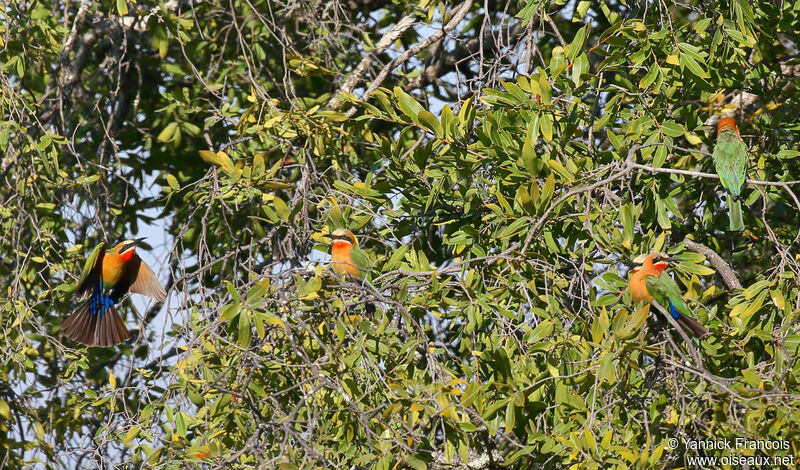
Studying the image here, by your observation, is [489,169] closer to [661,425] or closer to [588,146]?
[588,146]

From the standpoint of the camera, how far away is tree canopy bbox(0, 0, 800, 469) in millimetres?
3008

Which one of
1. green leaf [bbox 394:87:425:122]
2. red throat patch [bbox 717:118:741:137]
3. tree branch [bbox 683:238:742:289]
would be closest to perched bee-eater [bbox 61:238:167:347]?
green leaf [bbox 394:87:425:122]

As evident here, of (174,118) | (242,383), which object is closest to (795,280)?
(242,383)

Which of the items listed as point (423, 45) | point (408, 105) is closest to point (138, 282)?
point (423, 45)

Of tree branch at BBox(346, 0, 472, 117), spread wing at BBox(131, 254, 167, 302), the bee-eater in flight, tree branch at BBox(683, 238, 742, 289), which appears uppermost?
spread wing at BBox(131, 254, 167, 302)

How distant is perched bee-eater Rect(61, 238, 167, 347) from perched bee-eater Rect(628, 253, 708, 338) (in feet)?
8.48

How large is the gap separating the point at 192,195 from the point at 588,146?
188 cm

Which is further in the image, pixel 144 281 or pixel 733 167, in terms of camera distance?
pixel 144 281

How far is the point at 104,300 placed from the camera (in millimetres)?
4758

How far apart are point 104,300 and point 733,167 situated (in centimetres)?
321

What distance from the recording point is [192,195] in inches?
169

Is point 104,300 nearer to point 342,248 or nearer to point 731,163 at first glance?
point 342,248

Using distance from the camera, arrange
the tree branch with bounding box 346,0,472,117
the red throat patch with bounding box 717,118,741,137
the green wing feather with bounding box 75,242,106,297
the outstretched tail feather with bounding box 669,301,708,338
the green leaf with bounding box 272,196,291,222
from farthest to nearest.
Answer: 1. the tree branch with bounding box 346,0,472,117
2. the green wing feather with bounding box 75,242,106,297
3. the red throat patch with bounding box 717,118,741,137
4. the green leaf with bounding box 272,196,291,222
5. the outstretched tail feather with bounding box 669,301,708,338

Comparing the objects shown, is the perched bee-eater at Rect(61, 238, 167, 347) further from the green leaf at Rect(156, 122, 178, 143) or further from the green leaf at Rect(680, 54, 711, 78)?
the green leaf at Rect(680, 54, 711, 78)
